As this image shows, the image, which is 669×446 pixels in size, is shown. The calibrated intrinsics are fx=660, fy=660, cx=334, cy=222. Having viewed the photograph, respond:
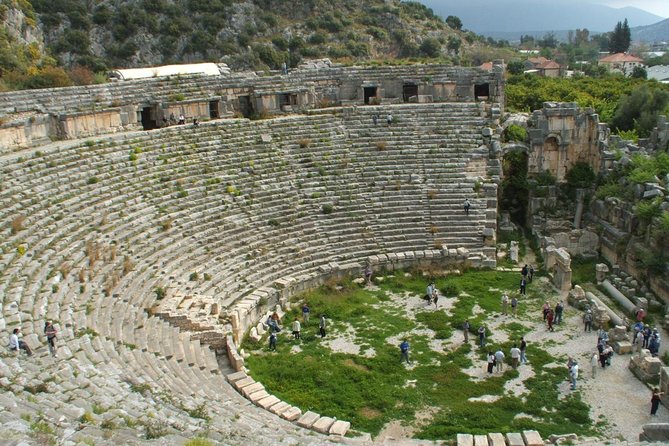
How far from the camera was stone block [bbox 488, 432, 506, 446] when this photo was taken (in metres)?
10.9

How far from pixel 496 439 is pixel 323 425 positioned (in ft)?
9.61

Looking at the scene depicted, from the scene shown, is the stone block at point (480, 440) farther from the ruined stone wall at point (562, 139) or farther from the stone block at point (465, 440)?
the ruined stone wall at point (562, 139)

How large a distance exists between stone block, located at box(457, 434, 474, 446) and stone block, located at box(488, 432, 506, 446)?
296mm

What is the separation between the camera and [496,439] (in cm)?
1096

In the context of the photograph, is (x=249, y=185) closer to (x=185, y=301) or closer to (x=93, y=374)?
(x=185, y=301)

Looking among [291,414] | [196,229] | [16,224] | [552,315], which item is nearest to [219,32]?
[196,229]

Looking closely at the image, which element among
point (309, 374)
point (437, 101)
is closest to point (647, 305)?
point (309, 374)

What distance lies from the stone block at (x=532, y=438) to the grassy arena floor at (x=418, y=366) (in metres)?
0.49

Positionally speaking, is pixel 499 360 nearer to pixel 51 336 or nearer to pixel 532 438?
pixel 532 438

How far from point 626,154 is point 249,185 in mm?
12274

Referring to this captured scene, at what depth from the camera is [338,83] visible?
24516 mm

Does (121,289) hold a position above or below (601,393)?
above

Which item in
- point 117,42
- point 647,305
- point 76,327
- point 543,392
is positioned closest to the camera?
point 76,327

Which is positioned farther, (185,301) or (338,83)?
(338,83)
